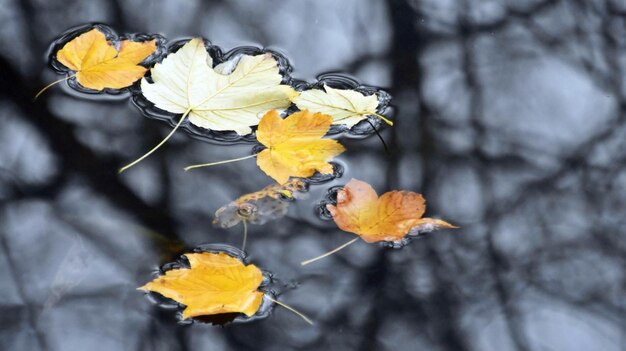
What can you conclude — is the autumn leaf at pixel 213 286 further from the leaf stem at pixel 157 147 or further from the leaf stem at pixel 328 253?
the leaf stem at pixel 157 147

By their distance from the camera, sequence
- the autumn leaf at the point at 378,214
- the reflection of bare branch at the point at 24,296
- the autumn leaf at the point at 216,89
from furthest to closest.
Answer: the autumn leaf at the point at 216,89 → the autumn leaf at the point at 378,214 → the reflection of bare branch at the point at 24,296

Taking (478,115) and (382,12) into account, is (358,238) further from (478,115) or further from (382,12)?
(382,12)

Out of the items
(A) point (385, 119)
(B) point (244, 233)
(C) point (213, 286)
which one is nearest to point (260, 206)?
(B) point (244, 233)

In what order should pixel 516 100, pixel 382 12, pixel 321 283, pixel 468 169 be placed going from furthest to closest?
1. pixel 382 12
2. pixel 516 100
3. pixel 468 169
4. pixel 321 283

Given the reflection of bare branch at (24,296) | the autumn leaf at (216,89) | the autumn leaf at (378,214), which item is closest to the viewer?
the reflection of bare branch at (24,296)

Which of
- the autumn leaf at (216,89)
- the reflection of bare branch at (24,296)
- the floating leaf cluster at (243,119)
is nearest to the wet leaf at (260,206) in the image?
the floating leaf cluster at (243,119)

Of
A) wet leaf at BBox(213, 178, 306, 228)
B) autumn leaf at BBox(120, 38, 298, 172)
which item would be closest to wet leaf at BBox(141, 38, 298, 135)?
autumn leaf at BBox(120, 38, 298, 172)

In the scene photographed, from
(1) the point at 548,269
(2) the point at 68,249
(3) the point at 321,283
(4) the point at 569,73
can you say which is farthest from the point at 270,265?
(4) the point at 569,73
